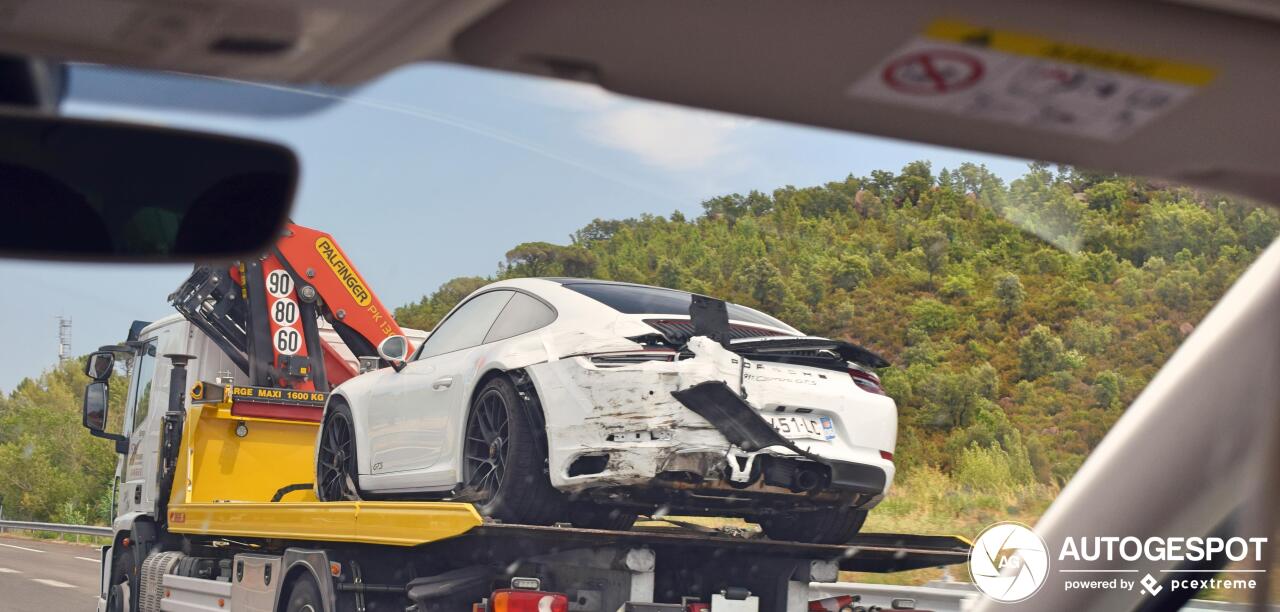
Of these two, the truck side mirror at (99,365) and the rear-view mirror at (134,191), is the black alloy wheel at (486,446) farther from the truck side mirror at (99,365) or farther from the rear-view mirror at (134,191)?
the truck side mirror at (99,365)

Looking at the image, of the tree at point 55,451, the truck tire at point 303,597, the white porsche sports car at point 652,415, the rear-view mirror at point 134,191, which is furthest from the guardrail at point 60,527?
the rear-view mirror at point 134,191

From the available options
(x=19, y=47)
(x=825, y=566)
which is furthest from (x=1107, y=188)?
(x=825, y=566)

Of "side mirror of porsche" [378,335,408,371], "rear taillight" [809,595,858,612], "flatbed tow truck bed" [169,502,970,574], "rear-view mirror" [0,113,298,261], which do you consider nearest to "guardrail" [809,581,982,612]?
"rear taillight" [809,595,858,612]

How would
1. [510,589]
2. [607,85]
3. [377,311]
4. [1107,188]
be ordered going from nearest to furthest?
[607,85], [1107,188], [510,589], [377,311]

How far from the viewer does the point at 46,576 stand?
1564 centimetres

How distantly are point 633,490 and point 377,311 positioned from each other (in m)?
4.16

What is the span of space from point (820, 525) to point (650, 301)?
1.33 meters

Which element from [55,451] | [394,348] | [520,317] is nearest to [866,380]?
[520,317]

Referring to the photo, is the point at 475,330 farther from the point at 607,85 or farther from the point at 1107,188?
the point at 607,85

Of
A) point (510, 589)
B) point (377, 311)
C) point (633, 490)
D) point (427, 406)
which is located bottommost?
point (510, 589)

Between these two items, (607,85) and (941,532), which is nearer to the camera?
(607,85)

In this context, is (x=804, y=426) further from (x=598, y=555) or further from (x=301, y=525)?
Answer: (x=301, y=525)

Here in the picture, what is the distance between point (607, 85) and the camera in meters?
1.94

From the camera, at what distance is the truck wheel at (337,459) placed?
7.07 m
